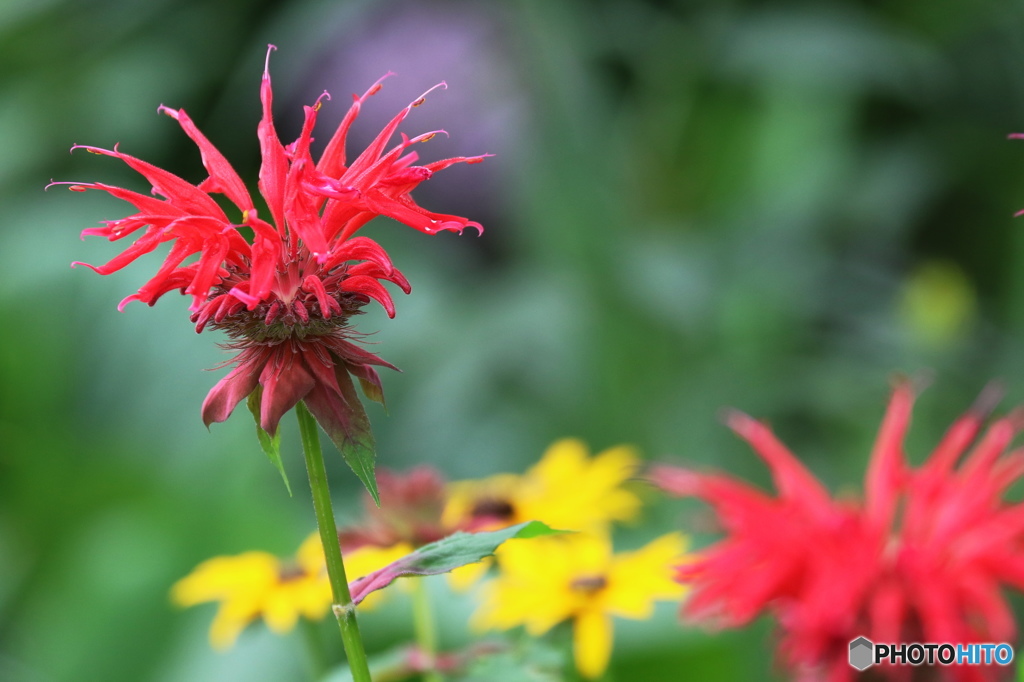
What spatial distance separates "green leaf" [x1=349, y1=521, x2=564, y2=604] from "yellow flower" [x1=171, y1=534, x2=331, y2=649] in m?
0.18

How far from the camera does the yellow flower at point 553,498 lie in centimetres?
61

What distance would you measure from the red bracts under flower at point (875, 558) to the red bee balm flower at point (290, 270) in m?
0.26

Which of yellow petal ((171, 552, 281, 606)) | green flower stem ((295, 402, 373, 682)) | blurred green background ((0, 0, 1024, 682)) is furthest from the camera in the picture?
blurred green background ((0, 0, 1024, 682))

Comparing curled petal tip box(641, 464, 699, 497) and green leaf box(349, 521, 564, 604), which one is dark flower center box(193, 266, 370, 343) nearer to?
green leaf box(349, 521, 564, 604)

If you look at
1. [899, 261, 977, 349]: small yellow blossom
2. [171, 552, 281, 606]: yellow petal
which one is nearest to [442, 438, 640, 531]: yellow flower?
[171, 552, 281, 606]: yellow petal

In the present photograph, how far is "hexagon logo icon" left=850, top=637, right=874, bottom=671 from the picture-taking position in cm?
50

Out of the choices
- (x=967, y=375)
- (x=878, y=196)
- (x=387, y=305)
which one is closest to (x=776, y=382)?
(x=967, y=375)

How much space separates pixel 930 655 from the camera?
50 centimetres

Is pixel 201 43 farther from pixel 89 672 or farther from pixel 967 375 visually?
pixel 967 375

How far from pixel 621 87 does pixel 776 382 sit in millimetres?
881

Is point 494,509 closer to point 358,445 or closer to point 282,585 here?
point 282,585

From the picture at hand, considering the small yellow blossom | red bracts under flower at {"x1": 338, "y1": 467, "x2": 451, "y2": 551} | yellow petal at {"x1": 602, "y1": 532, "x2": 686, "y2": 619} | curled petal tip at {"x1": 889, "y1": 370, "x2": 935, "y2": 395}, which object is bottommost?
yellow petal at {"x1": 602, "y1": 532, "x2": 686, "y2": 619}

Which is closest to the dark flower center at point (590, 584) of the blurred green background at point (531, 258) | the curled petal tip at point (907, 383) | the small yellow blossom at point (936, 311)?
the curled petal tip at point (907, 383)

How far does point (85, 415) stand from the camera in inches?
63.2
